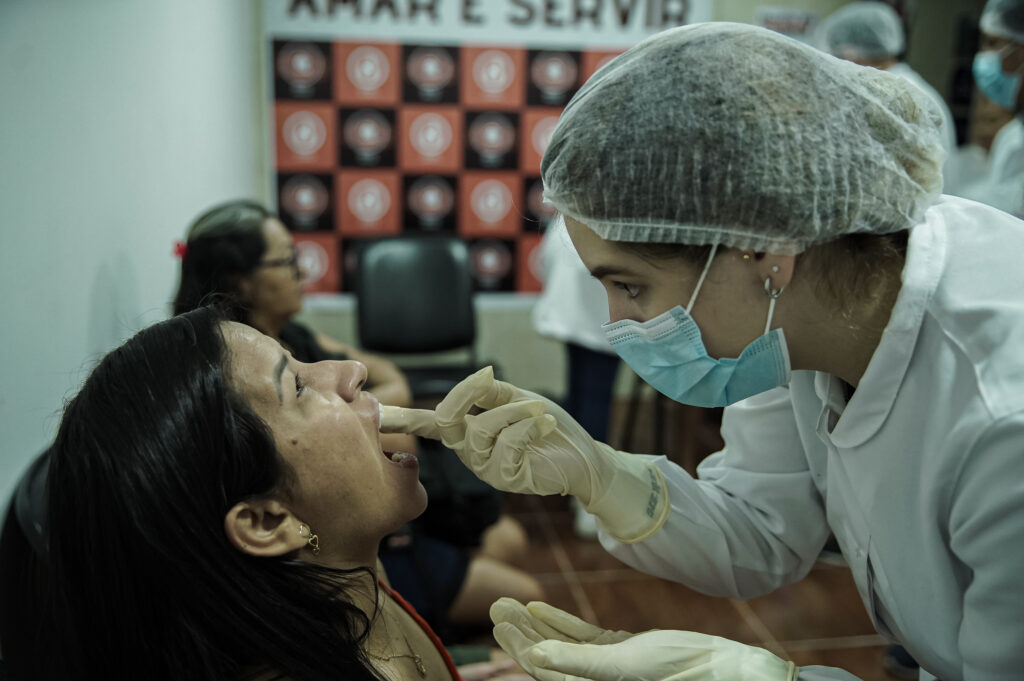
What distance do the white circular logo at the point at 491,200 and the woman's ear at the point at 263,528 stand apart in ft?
9.36

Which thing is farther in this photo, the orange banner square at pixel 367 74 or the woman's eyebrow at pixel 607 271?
the orange banner square at pixel 367 74

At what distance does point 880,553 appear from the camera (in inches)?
38.3

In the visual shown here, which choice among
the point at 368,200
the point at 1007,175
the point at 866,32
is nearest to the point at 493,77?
the point at 368,200

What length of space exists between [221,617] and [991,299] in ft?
3.07

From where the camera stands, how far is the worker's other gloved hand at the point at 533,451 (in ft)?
3.34

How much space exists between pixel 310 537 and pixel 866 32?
305 cm

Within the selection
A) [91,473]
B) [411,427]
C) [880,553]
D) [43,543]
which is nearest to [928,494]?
[880,553]

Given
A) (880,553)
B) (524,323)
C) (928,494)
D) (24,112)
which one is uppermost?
(24,112)

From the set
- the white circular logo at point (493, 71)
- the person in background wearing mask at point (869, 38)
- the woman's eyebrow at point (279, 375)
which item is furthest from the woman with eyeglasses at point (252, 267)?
the person in background wearing mask at point (869, 38)

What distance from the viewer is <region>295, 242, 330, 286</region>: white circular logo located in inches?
143

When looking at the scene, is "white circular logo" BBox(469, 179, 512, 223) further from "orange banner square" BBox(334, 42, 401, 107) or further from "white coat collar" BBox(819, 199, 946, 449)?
"white coat collar" BBox(819, 199, 946, 449)

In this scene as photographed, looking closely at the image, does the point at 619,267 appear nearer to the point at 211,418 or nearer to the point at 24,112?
the point at 211,418

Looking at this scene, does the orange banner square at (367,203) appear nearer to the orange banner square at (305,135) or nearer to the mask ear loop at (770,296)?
the orange banner square at (305,135)

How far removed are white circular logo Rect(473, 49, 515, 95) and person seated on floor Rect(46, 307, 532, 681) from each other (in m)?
2.78
